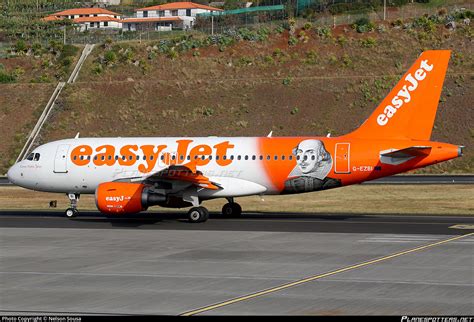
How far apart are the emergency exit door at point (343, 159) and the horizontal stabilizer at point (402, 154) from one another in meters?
1.48

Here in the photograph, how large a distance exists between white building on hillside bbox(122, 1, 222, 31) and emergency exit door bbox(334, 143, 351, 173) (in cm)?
11376

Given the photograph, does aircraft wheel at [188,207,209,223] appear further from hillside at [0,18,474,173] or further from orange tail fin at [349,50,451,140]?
hillside at [0,18,474,173]

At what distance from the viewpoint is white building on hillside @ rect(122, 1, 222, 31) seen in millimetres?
151375

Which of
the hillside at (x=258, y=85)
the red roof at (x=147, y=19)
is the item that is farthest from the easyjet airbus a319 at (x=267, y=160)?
the red roof at (x=147, y=19)

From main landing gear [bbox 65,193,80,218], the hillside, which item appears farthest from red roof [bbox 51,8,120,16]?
main landing gear [bbox 65,193,80,218]

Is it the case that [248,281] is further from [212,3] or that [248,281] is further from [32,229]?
[212,3]

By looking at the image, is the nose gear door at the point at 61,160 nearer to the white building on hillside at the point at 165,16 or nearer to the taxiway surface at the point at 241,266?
the taxiway surface at the point at 241,266

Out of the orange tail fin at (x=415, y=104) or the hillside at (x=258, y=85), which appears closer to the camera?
the orange tail fin at (x=415, y=104)

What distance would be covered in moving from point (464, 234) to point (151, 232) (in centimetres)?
1250

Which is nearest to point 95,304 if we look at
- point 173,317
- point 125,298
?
point 125,298

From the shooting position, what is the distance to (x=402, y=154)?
3691cm

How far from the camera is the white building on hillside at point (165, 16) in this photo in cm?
15138

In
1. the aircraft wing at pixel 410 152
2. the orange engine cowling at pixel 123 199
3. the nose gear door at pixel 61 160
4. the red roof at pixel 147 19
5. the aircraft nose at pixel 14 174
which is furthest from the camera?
the red roof at pixel 147 19

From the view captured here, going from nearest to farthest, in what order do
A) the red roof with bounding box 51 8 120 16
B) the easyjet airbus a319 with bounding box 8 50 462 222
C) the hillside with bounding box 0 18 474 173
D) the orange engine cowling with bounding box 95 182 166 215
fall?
the orange engine cowling with bounding box 95 182 166 215 < the easyjet airbus a319 with bounding box 8 50 462 222 < the hillside with bounding box 0 18 474 173 < the red roof with bounding box 51 8 120 16
